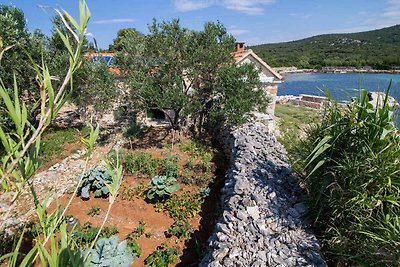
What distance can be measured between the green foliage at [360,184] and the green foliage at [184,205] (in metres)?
3.76

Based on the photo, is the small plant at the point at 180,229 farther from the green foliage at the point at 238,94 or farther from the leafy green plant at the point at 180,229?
the green foliage at the point at 238,94

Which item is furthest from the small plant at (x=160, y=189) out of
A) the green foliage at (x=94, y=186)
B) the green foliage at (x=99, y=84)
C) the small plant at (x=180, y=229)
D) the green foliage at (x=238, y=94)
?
the green foliage at (x=99, y=84)

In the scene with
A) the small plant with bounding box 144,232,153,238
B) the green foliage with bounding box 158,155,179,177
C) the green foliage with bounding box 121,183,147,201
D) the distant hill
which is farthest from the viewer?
the distant hill

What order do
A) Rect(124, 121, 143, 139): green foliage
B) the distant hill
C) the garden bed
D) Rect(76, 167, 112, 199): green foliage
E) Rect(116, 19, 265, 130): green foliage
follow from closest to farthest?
the garden bed < Rect(76, 167, 112, 199): green foliage < Rect(116, 19, 265, 130): green foliage < Rect(124, 121, 143, 139): green foliage < the distant hill

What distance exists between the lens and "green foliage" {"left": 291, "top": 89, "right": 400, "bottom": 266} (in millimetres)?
3176

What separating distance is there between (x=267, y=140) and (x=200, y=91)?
4.38 metres

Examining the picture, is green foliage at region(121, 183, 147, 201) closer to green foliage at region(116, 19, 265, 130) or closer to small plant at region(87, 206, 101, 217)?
small plant at region(87, 206, 101, 217)

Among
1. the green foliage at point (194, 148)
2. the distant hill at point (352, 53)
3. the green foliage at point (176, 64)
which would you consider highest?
the distant hill at point (352, 53)

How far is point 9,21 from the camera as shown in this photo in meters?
8.97

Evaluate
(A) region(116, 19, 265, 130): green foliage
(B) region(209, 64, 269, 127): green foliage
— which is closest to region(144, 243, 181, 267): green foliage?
(A) region(116, 19, 265, 130): green foliage

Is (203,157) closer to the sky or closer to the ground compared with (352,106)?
closer to the ground

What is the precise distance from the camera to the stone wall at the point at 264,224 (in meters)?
3.68

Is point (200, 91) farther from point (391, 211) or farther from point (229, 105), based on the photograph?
point (391, 211)

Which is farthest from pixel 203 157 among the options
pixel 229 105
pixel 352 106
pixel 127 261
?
pixel 352 106
